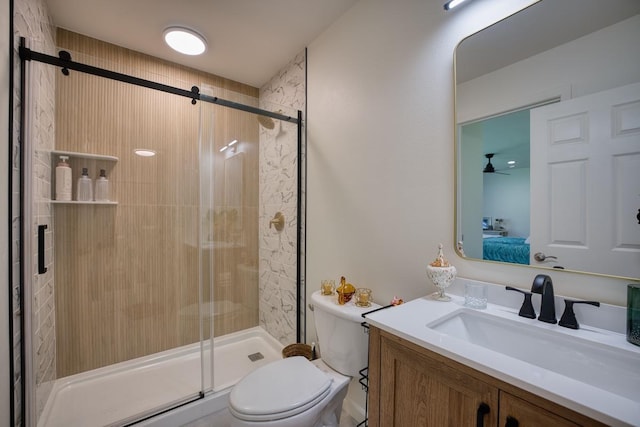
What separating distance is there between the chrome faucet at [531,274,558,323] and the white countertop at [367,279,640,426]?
0.09 feet

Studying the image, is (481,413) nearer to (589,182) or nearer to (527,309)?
(527,309)

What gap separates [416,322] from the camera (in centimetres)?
96

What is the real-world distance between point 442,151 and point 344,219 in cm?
76

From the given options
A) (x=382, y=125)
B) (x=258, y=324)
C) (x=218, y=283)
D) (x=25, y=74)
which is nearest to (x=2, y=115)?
→ (x=25, y=74)

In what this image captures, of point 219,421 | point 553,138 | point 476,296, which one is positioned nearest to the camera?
point 553,138

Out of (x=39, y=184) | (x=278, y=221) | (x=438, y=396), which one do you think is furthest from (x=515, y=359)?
(x=39, y=184)

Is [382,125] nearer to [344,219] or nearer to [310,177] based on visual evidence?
[344,219]

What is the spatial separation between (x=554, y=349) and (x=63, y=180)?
2.72 meters

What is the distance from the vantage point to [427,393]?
2.72ft

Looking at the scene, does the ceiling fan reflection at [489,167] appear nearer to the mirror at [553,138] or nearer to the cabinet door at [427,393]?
the mirror at [553,138]

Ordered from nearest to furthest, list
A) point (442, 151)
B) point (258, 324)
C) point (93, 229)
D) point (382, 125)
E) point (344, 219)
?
point (442, 151) < point (382, 125) < point (344, 219) < point (93, 229) < point (258, 324)

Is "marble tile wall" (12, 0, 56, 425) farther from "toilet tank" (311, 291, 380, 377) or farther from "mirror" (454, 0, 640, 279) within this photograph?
"mirror" (454, 0, 640, 279)

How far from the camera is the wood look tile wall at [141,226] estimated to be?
1973 mm

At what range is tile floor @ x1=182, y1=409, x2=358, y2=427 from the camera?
164 cm
